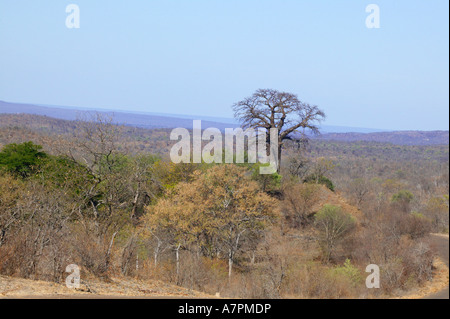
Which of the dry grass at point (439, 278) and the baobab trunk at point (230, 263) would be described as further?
the baobab trunk at point (230, 263)

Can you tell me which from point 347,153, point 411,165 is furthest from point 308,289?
point 347,153

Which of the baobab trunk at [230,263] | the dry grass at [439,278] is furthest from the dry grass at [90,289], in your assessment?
the baobab trunk at [230,263]

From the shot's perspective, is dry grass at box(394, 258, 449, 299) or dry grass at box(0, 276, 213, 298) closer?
dry grass at box(394, 258, 449, 299)

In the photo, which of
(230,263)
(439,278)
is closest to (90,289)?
(439,278)

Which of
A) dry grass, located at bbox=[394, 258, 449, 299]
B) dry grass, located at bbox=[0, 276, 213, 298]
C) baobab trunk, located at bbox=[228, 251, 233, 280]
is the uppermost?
dry grass, located at bbox=[394, 258, 449, 299]

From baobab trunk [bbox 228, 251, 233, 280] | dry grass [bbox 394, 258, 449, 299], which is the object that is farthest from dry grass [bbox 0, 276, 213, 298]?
baobab trunk [bbox 228, 251, 233, 280]

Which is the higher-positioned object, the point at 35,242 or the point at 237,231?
the point at 35,242

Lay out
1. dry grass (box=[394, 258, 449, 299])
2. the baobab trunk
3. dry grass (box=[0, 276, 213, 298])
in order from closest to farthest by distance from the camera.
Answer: dry grass (box=[394, 258, 449, 299]), dry grass (box=[0, 276, 213, 298]), the baobab trunk

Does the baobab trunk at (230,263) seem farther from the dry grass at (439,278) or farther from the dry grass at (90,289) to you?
the dry grass at (439,278)

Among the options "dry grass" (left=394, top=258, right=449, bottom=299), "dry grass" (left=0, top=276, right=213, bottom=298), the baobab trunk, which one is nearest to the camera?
"dry grass" (left=394, top=258, right=449, bottom=299)

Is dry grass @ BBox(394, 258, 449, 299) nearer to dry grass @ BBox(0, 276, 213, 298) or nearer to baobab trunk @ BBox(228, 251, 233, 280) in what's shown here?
dry grass @ BBox(0, 276, 213, 298)
